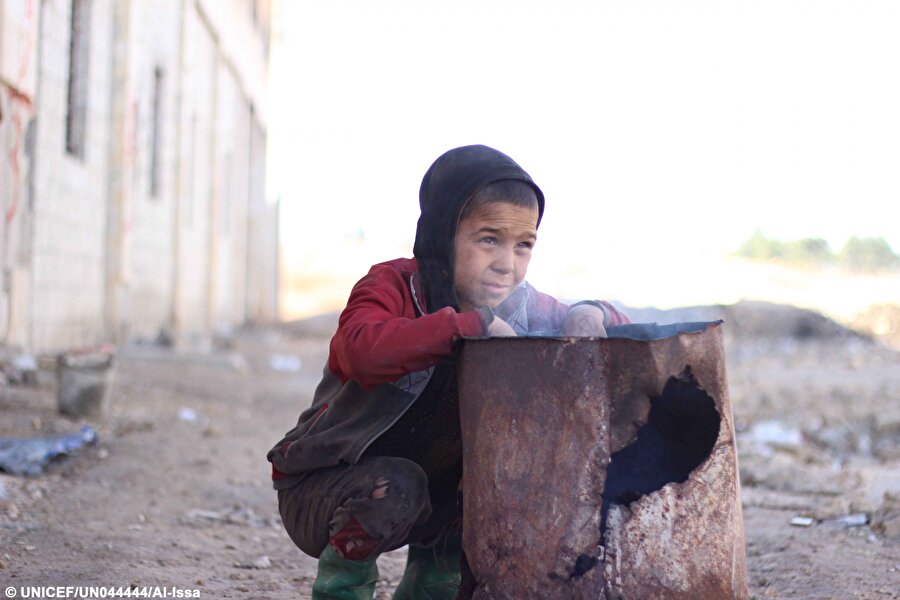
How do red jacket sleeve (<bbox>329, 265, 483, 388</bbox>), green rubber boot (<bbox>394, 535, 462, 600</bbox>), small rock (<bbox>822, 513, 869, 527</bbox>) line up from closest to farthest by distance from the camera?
1. red jacket sleeve (<bbox>329, 265, 483, 388</bbox>)
2. green rubber boot (<bbox>394, 535, 462, 600</bbox>)
3. small rock (<bbox>822, 513, 869, 527</bbox>)

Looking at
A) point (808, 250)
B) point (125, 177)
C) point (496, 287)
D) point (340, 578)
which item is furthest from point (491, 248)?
point (808, 250)

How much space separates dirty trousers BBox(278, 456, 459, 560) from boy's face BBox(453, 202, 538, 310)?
1.48 ft

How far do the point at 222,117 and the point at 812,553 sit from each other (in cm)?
1478

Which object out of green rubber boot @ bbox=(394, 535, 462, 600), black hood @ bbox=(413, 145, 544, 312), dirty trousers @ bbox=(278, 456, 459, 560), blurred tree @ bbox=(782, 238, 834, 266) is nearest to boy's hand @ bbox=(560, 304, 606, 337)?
black hood @ bbox=(413, 145, 544, 312)

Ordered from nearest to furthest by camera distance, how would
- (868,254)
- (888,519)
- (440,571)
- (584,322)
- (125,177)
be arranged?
(584,322), (440,571), (888,519), (125,177), (868,254)

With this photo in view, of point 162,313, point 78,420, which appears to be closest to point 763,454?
point 78,420

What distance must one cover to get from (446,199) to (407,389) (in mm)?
454

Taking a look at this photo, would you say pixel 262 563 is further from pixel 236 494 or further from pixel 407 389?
pixel 407 389

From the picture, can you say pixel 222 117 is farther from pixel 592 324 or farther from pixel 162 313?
pixel 592 324

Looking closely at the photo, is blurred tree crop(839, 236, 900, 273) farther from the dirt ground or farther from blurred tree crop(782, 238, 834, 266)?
the dirt ground

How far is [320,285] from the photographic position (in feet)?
115

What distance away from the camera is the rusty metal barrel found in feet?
5.78

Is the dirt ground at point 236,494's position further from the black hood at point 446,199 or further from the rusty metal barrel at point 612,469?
the black hood at point 446,199

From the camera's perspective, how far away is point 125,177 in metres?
9.33
